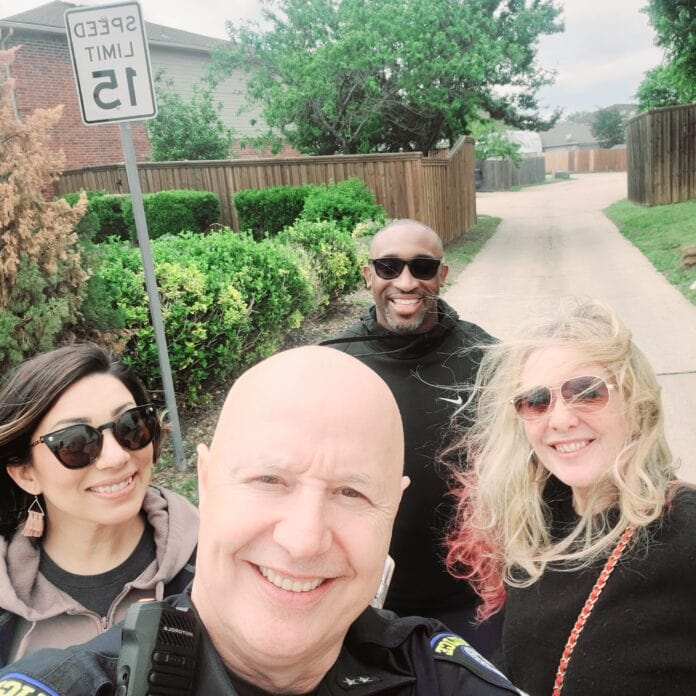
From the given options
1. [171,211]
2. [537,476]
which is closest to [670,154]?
[171,211]

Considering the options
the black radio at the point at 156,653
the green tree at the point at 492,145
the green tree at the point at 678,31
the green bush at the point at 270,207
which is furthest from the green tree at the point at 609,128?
the black radio at the point at 156,653

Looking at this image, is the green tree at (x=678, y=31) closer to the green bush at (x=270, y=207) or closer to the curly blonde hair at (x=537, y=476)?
the green bush at (x=270, y=207)

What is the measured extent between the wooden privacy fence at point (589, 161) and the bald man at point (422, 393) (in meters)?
62.3

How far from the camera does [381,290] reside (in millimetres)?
2754

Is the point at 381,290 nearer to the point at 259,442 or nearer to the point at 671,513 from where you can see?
the point at 671,513

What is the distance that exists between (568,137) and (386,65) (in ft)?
272

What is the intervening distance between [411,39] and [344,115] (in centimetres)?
Result: 251

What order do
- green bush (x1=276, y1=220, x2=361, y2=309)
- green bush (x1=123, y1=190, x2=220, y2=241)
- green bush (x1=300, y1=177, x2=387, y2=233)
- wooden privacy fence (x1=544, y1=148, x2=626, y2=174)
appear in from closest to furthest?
1. green bush (x1=276, y1=220, x2=361, y2=309)
2. green bush (x1=300, y1=177, x2=387, y2=233)
3. green bush (x1=123, y1=190, x2=220, y2=241)
4. wooden privacy fence (x1=544, y1=148, x2=626, y2=174)

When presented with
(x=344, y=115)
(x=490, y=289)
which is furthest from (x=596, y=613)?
(x=344, y=115)

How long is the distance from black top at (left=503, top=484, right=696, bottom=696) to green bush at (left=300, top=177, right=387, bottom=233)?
9.93 metres

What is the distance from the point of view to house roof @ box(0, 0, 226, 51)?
18969mm

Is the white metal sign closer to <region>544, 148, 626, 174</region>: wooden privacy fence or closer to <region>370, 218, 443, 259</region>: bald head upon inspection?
<region>370, 218, 443, 259</region>: bald head

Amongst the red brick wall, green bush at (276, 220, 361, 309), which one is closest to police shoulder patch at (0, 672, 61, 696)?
green bush at (276, 220, 361, 309)

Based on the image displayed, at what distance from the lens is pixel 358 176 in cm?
1409
